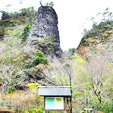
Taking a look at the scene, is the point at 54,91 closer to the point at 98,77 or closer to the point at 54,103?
the point at 54,103

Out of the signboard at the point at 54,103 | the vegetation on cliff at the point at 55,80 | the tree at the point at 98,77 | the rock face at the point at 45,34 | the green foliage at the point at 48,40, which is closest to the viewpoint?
the signboard at the point at 54,103

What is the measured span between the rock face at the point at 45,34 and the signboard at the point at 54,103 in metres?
12.7

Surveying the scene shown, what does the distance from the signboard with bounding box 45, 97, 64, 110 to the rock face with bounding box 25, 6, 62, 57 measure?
12722 mm

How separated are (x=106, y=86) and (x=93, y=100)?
75.5 inches

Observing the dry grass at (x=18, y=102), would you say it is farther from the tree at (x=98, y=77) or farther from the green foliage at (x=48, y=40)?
the green foliage at (x=48, y=40)

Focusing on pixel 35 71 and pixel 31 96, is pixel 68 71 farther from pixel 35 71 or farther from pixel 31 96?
pixel 35 71

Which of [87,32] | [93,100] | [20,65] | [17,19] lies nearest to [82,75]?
[93,100]

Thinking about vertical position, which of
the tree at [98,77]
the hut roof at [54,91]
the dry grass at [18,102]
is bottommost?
the dry grass at [18,102]

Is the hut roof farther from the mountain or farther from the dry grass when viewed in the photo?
the mountain

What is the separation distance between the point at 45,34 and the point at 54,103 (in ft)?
60.8

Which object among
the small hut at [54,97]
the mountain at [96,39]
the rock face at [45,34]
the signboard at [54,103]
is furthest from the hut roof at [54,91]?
the mountain at [96,39]

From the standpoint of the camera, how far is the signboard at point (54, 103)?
687 centimetres

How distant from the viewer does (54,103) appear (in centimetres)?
695

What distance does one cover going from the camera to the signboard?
6.87 meters
